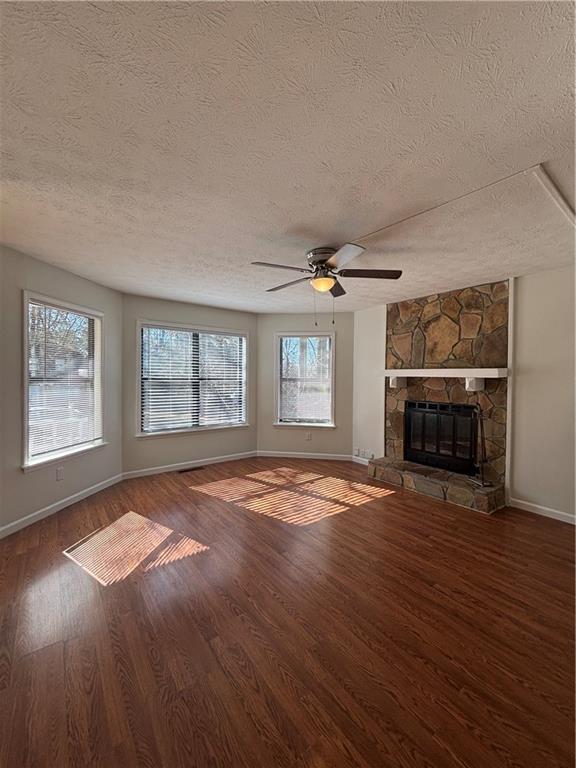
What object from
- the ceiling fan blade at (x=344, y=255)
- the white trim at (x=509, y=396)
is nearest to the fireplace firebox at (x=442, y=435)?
the white trim at (x=509, y=396)

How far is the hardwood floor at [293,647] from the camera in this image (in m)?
1.33

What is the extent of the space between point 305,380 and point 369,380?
1.14 m

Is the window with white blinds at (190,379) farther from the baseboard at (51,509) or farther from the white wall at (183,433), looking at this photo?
the baseboard at (51,509)

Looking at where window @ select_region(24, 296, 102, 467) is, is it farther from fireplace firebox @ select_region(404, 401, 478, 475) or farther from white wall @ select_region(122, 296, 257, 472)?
fireplace firebox @ select_region(404, 401, 478, 475)

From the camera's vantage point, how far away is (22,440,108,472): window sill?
10.3 ft

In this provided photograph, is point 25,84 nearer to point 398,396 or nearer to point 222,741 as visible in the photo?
point 222,741

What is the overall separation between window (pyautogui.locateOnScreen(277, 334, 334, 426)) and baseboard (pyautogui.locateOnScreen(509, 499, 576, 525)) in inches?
113

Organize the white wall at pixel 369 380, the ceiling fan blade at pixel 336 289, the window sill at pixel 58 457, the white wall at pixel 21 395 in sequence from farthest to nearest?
the white wall at pixel 369 380
the window sill at pixel 58 457
the white wall at pixel 21 395
the ceiling fan blade at pixel 336 289

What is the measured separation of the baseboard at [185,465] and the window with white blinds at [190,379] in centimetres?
57

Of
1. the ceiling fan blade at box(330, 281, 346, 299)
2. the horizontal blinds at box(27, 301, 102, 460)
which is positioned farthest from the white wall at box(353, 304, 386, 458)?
the horizontal blinds at box(27, 301, 102, 460)

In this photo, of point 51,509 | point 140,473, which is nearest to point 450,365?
point 140,473

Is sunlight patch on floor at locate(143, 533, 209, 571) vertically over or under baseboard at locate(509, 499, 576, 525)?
Answer: under

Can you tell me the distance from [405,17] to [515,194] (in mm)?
1403

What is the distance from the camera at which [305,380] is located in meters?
5.86
